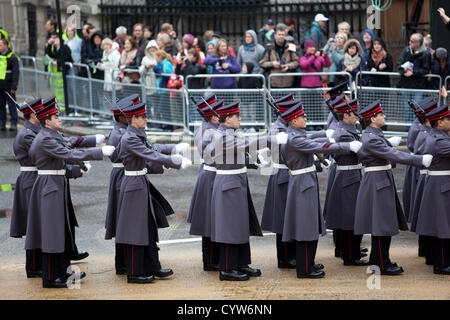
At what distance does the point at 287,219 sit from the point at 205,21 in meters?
11.7

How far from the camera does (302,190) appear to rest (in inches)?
332

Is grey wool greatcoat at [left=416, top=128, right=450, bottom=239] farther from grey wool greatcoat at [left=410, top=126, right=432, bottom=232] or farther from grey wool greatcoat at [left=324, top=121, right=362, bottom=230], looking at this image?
grey wool greatcoat at [left=324, top=121, right=362, bottom=230]

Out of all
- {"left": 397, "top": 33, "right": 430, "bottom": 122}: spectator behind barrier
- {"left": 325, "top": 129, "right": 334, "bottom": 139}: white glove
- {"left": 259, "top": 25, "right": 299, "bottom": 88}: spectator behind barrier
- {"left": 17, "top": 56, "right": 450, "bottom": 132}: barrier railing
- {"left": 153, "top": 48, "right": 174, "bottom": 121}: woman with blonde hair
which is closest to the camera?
{"left": 325, "top": 129, "right": 334, "bottom": 139}: white glove

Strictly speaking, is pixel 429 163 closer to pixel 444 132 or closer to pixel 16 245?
pixel 444 132

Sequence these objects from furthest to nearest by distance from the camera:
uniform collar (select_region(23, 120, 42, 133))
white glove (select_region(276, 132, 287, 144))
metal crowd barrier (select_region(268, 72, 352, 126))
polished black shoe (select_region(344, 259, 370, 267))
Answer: metal crowd barrier (select_region(268, 72, 352, 126)) → polished black shoe (select_region(344, 259, 370, 267)) → uniform collar (select_region(23, 120, 42, 133)) → white glove (select_region(276, 132, 287, 144))

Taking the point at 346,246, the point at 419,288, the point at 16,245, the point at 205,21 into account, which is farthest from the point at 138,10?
the point at 419,288

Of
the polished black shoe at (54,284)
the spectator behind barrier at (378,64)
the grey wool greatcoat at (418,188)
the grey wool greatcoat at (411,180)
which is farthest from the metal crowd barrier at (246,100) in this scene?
the polished black shoe at (54,284)

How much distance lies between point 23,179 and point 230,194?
2.04 m

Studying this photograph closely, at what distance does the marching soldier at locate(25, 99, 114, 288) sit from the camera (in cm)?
824

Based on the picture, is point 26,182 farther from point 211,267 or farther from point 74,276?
point 211,267

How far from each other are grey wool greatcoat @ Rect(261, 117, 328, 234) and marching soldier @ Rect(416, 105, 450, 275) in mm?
1092

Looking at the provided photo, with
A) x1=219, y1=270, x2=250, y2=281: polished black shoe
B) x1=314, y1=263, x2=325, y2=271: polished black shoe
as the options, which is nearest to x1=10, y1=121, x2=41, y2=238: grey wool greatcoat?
x1=219, y1=270, x2=250, y2=281: polished black shoe

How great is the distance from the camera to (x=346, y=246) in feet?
29.7

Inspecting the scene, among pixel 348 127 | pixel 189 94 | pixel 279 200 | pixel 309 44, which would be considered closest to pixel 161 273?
pixel 279 200
